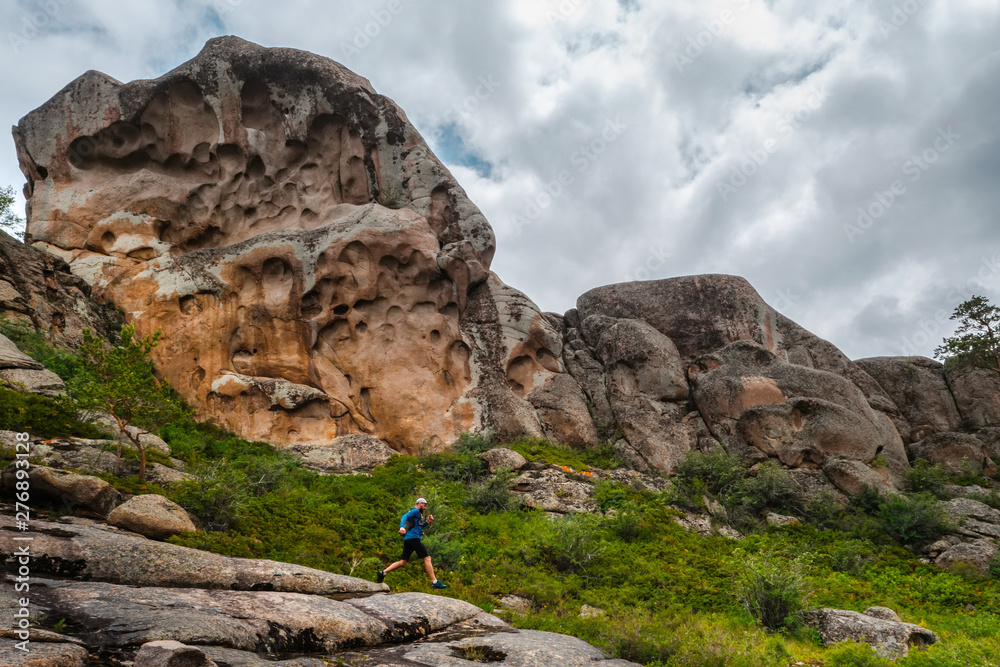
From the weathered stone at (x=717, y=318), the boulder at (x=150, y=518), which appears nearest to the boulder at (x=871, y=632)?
the boulder at (x=150, y=518)

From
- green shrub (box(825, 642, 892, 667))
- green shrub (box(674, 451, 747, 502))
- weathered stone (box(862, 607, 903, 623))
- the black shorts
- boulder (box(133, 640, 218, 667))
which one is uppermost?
green shrub (box(674, 451, 747, 502))

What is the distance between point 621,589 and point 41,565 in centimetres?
975

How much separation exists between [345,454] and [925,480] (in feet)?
66.0

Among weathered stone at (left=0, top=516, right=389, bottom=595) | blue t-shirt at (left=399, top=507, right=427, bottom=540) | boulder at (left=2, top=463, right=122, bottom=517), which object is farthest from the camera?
blue t-shirt at (left=399, top=507, right=427, bottom=540)

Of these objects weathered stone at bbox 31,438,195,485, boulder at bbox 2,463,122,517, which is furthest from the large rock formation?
boulder at bbox 2,463,122,517

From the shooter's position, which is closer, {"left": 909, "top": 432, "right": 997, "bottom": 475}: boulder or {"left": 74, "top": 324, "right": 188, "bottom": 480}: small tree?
{"left": 74, "top": 324, "right": 188, "bottom": 480}: small tree

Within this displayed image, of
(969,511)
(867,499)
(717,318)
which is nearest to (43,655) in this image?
(867,499)

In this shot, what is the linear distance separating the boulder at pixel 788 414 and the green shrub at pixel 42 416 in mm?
19957

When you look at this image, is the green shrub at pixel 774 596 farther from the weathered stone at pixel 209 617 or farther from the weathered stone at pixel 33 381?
the weathered stone at pixel 33 381

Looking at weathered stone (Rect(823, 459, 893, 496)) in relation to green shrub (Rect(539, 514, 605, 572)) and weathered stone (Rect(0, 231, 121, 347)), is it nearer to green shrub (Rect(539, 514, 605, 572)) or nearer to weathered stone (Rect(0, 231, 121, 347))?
green shrub (Rect(539, 514, 605, 572))

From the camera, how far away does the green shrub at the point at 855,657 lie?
828cm

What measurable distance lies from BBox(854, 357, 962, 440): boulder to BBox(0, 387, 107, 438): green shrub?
2930 cm

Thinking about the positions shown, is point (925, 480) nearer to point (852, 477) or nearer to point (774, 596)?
point (852, 477)

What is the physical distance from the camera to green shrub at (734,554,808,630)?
10.7m
